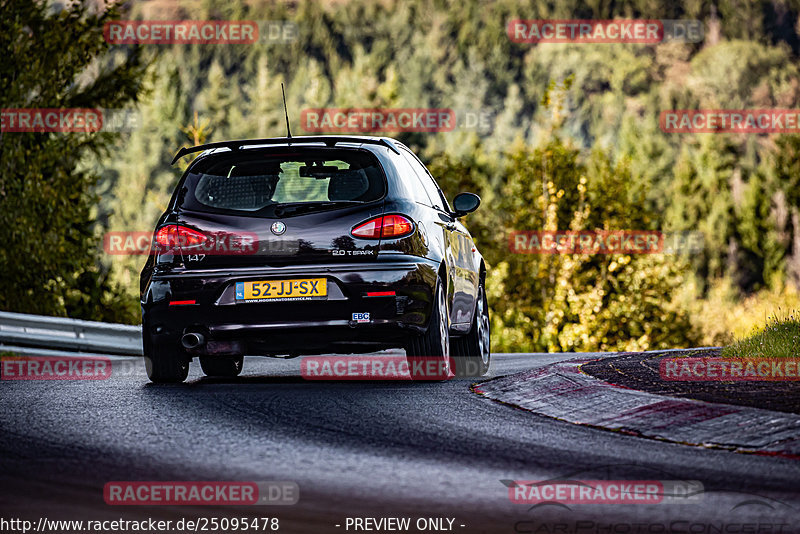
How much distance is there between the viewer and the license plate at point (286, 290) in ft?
28.7

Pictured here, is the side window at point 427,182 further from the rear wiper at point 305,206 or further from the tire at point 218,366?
the tire at point 218,366

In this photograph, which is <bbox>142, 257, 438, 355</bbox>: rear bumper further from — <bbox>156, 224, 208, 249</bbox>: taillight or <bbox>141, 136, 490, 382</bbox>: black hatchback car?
<bbox>156, 224, 208, 249</bbox>: taillight

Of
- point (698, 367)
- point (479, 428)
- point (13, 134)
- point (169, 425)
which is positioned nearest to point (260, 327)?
point (169, 425)

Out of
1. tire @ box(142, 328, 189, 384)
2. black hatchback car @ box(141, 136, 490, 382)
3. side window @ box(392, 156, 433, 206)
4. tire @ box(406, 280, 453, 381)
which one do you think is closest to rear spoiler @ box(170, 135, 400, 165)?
black hatchback car @ box(141, 136, 490, 382)

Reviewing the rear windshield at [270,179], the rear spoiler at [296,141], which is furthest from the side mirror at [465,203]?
the rear windshield at [270,179]

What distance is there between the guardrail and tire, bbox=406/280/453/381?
23.9 feet

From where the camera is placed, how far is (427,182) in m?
10.5

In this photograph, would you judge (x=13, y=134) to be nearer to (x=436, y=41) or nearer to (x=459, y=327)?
(x=459, y=327)

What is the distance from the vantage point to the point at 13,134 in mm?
23078

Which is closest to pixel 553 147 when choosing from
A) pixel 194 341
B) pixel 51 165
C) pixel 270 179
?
pixel 51 165

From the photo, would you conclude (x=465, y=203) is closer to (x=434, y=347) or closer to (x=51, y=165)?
(x=434, y=347)

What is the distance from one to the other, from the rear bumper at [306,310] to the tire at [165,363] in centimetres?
66

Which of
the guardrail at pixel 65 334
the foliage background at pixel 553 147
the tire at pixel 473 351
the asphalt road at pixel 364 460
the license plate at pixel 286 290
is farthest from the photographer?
the foliage background at pixel 553 147

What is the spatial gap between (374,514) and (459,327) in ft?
18.1
